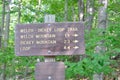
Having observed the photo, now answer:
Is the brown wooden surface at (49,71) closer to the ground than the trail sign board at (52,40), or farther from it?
Answer: closer to the ground

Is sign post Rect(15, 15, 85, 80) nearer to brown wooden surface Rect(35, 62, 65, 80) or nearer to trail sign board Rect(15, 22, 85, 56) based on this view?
trail sign board Rect(15, 22, 85, 56)

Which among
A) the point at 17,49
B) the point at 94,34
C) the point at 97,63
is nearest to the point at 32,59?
the point at 94,34

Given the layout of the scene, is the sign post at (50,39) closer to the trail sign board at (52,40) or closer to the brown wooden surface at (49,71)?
the trail sign board at (52,40)

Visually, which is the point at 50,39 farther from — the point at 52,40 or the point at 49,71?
the point at 49,71

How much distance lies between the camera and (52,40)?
158 inches

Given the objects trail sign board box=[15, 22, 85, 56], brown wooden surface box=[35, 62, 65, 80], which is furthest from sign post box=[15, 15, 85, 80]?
brown wooden surface box=[35, 62, 65, 80]

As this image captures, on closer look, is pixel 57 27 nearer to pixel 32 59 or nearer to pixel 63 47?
pixel 63 47

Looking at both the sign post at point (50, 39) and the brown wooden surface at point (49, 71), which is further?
the brown wooden surface at point (49, 71)

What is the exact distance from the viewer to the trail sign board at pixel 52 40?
4.00m

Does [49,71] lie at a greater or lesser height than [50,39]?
lesser

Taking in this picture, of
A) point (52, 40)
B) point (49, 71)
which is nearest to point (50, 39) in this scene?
point (52, 40)

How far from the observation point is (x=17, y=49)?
159 inches

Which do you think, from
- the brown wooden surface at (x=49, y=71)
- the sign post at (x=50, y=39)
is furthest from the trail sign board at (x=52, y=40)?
the brown wooden surface at (x=49, y=71)

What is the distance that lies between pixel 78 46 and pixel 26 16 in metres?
5.43
